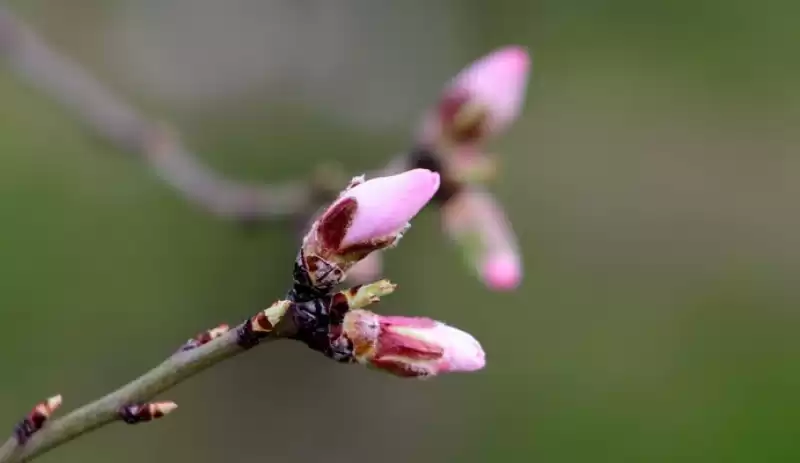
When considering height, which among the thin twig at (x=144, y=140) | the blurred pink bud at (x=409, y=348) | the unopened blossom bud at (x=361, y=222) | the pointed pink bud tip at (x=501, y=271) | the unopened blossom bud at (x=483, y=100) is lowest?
the blurred pink bud at (x=409, y=348)

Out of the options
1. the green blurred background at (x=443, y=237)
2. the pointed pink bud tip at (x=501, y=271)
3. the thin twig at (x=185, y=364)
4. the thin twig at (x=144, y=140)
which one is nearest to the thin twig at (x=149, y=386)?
the thin twig at (x=185, y=364)

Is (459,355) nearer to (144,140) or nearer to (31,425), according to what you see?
(31,425)

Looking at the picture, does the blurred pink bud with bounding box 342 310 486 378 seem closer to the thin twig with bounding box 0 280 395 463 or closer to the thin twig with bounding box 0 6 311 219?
the thin twig with bounding box 0 280 395 463

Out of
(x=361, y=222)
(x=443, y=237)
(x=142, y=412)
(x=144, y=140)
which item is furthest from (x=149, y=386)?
(x=443, y=237)

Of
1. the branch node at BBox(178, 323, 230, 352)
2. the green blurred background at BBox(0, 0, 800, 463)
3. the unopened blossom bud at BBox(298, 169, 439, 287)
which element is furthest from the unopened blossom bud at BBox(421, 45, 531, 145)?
the green blurred background at BBox(0, 0, 800, 463)

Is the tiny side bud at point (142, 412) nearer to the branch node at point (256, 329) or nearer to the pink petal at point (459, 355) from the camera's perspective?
the branch node at point (256, 329)

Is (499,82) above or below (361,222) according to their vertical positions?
above
